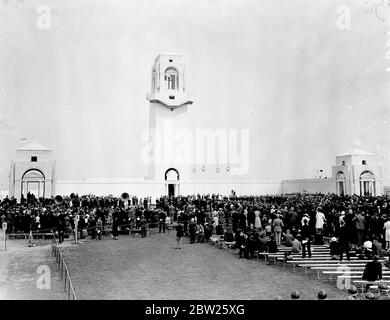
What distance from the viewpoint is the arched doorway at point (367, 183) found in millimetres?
47266

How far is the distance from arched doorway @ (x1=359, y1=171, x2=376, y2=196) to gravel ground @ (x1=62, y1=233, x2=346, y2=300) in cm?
3360

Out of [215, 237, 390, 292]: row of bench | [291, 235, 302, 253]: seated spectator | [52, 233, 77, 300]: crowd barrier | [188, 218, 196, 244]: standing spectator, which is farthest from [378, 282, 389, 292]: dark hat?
[188, 218, 196, 244]: standing spectator

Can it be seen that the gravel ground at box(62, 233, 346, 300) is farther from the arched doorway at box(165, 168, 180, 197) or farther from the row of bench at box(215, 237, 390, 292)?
the arched doorway at box(165, 168, 180, 197)

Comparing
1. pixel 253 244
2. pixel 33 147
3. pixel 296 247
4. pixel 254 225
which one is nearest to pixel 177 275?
pixel 253 244

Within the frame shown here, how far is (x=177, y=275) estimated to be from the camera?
12906 mm

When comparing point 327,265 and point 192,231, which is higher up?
point 192,231

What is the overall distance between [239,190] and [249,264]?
110 ft

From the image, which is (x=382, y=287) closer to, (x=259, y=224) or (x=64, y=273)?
(x=64, y=273)

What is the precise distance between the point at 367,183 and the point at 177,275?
40.3 m

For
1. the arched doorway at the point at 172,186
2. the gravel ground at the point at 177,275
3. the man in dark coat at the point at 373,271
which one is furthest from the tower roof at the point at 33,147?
the man in dark coat at the point at 373,271

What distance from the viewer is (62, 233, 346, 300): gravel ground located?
1073cm

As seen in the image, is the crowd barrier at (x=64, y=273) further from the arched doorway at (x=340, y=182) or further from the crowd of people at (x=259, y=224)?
the arched doorway at (x=340, y=182)

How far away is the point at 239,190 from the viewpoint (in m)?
48.3

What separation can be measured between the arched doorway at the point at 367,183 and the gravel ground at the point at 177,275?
33604 mm
